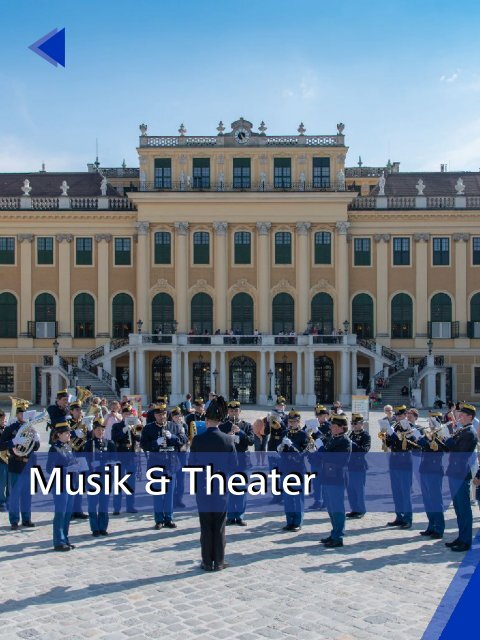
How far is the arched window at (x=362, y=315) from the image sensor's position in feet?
149

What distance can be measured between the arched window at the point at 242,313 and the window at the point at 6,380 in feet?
45.7

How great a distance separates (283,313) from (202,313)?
4.89 metres

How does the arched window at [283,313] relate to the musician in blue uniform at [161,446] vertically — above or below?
above

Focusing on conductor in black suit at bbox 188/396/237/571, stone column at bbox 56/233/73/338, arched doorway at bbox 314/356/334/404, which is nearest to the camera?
conductor in black suit at bbox 188/396/237/571

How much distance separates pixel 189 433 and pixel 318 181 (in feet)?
102

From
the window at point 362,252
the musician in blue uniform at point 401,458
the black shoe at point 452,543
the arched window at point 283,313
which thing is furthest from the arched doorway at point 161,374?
the black shoe at point 452,543

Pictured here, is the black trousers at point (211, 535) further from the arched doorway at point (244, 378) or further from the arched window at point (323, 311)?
the arched window at point (323, 311)

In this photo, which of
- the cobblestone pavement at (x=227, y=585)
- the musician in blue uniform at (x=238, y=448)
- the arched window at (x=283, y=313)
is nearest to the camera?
the cobblestone pavement at (x=227, y=585)

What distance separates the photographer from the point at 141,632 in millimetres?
8141

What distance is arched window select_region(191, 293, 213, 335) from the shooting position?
45.2m

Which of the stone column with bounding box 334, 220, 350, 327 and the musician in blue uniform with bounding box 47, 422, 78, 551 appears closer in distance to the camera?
the musician in blue uniform with bounding box 47, 422, 78, 551

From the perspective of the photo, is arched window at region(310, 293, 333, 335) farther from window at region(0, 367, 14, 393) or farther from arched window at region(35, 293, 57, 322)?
window at region(0, 367, 14, 393)

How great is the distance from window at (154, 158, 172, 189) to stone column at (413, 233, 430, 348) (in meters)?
15.4

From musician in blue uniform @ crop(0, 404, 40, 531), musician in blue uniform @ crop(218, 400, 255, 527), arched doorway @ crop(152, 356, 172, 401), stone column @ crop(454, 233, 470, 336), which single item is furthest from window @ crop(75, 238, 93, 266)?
musician in blue uniform @ crop(0, 404, 40, 531)
